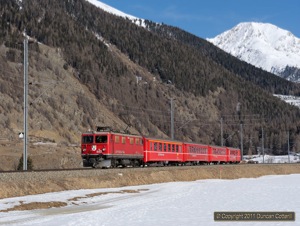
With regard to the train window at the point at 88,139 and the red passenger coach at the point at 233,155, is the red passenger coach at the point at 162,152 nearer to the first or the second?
the train window at the point at 88,139

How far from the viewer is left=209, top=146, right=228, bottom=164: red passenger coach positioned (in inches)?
3035

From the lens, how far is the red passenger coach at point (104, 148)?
44.2 metres

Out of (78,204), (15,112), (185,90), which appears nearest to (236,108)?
(185,90)

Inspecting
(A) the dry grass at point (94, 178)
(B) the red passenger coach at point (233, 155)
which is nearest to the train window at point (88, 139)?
(A) the dry grass at point (94, 178)

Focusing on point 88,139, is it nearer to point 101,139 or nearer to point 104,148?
point 101,139

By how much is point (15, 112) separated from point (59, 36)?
153 feet

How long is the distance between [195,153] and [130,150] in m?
22.0

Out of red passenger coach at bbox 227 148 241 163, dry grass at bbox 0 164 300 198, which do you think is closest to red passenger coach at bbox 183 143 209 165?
dry grass at bbox 0 164 300 198

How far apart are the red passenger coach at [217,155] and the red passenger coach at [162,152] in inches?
575

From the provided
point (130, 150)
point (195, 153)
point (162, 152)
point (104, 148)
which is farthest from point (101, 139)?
point (195, 153)

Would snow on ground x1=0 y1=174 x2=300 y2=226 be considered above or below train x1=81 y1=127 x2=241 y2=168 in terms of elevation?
below

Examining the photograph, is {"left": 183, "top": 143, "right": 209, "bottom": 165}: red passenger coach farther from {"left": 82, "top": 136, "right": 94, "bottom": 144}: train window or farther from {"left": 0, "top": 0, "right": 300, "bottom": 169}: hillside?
{"left": 82, "top": 136, "right": 94, "bottom": 144}: train window

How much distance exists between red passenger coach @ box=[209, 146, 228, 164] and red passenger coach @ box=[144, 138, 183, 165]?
14.6m

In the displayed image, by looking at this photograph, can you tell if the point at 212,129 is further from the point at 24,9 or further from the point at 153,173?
the point at 153,173
